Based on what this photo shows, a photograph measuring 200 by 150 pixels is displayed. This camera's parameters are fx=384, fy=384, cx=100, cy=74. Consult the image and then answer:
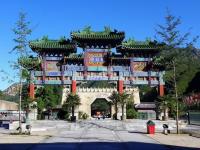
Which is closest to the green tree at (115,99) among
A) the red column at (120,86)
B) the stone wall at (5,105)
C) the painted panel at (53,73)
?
the red column at (120,86)

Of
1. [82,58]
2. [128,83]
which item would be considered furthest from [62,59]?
[128,83]

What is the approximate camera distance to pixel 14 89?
33.2 meters

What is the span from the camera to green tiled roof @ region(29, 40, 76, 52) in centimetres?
5191

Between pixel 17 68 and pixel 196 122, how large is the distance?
28.3m

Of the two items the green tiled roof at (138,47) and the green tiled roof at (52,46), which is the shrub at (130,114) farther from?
the green tiled roof at (52,46)

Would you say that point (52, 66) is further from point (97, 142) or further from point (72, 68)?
point (97, 142)

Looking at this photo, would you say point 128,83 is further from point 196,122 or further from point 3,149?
point 3,149

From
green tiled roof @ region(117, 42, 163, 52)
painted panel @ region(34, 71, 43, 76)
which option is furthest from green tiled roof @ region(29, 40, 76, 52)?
green tiled roof @ region(117, 42, 163, 52)

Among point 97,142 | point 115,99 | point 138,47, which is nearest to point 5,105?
point 115,99

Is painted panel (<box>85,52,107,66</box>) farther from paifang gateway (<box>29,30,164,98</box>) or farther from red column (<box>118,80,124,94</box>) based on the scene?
red column (<box>118,80,124,94</box>)

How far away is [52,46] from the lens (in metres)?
51.9

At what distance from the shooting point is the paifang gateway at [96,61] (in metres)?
51.8

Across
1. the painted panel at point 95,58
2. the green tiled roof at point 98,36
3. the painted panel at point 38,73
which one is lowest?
the painted panel at point 38,73

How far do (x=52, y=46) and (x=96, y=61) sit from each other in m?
6.30
